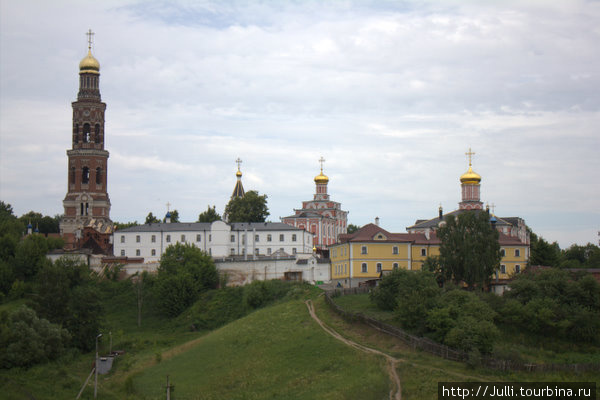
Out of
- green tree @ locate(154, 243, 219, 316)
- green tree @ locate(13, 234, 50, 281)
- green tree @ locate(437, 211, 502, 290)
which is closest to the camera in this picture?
green tree @ locate(437, 211, 502, 290)

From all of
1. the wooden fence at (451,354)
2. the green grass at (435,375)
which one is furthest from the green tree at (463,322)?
the green grass at (435,375)

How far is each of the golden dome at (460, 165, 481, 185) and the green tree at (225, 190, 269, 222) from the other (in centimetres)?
2637

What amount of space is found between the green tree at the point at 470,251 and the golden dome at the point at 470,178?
135 feet

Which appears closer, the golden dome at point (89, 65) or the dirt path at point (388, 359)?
the dirt path at point (388, 359)

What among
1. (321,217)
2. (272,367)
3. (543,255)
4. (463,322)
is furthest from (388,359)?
(321,217)

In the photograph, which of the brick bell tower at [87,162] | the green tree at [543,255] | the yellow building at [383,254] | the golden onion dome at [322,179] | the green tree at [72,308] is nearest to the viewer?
the green tree at [72,308]

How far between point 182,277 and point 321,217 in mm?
37260

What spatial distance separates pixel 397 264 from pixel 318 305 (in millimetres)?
14929

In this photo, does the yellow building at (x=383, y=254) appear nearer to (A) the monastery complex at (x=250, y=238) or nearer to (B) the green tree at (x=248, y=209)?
(A) the monastery complex at (x=250, y=238)

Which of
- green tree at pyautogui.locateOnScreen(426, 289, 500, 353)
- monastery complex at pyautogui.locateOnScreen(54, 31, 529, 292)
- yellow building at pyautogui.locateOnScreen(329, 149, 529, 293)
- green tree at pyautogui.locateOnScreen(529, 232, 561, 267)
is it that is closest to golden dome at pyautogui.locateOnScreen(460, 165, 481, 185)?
monastery complex at pyautogui.locateOnScreen(54, 31, 529, 292)

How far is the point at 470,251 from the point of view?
2340 inches

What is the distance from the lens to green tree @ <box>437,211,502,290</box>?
59.2 metres

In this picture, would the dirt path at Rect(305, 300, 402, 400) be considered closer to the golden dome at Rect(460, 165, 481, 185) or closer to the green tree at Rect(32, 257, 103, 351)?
the green tree at Rect(32, 257, 103, 351)

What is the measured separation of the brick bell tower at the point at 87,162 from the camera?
92.8 metres
